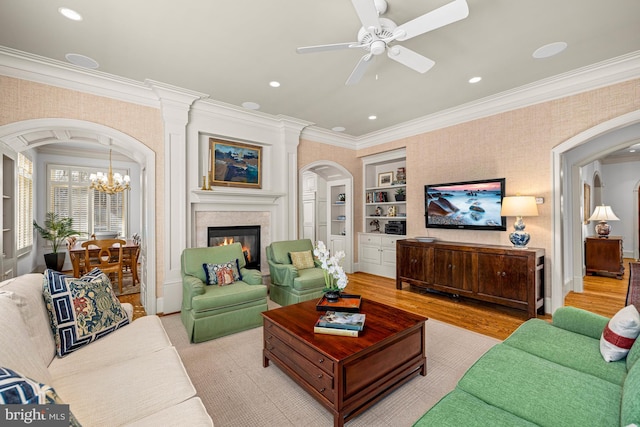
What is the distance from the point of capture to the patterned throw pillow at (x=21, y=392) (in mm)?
726

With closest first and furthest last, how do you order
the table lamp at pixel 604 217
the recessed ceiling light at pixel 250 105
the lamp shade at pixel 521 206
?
1. the lamp shade at pixel 521 206
2. the recessed ceiling light at pixel 250 105
3. the table lamp at pixel 604 217

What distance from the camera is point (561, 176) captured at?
3604 mm

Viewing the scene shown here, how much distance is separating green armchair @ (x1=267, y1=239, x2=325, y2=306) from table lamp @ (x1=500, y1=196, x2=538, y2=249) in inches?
101

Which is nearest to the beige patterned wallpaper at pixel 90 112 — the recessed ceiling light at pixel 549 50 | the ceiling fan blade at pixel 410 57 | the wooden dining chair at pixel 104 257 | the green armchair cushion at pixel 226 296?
the green armchair cushion at pixel 226 296

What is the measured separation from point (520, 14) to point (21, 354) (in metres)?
3.83

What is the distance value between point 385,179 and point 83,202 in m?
6.95

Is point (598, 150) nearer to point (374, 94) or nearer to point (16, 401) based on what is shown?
point (374, 94)

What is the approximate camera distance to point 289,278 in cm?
379

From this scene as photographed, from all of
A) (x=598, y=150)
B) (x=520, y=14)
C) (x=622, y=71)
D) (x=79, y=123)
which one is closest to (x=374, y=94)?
(x=520, y=14)

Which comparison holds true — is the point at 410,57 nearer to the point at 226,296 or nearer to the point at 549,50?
the point at 549,50

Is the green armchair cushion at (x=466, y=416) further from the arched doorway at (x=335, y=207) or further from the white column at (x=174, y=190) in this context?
the arched doorway at (x=335, y=207)

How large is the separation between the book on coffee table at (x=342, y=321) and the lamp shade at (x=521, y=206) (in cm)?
266

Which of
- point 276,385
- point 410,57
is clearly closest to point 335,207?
point 410,57

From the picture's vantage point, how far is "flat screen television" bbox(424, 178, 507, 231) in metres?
4.05
